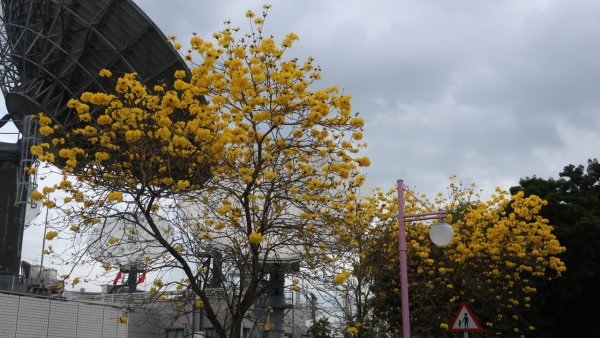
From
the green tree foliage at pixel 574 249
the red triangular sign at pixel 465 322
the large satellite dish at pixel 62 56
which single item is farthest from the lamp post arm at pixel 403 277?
the green tree foliage at pixel 574 249

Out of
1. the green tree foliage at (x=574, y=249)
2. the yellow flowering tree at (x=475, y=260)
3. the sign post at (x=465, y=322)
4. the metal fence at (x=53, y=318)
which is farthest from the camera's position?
the green tree foliage at (x=574, y=249)

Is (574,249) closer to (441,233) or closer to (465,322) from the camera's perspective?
(465,322)

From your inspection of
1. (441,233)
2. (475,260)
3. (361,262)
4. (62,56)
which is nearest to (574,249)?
(475,260)

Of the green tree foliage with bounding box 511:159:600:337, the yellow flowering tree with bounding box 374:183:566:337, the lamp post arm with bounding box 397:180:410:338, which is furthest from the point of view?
the green tree foliage with bounding box 511:159:600:337

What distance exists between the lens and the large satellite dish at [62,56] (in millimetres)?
20391

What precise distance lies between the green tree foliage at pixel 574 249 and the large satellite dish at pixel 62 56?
58.8 feet

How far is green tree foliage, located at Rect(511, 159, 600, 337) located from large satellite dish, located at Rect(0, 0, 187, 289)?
17933 mm

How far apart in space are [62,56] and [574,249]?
22123 millimetres

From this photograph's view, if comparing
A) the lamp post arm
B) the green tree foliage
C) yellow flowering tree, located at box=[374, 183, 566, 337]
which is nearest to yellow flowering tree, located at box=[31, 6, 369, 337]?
the lamp post arm

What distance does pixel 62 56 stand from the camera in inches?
893

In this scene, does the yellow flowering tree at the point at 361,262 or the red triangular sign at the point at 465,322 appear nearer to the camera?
the red triangular sign at the point at 465,322

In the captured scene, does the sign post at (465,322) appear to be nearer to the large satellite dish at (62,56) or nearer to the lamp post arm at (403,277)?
the lamp post arm at (403,277)

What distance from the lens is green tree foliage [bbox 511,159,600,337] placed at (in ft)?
Result: 83.9

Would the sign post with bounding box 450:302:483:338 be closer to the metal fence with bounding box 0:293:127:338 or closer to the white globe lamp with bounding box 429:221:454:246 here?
the white globe lamp with bounding box 429:221:454:246
